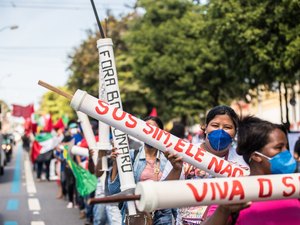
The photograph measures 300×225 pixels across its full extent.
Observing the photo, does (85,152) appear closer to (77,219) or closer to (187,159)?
(77,219)

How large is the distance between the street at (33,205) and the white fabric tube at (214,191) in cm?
896

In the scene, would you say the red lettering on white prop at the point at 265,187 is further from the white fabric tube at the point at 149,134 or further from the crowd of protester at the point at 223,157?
the white fabric tube at the point at 149,134

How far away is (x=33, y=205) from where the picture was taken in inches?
579

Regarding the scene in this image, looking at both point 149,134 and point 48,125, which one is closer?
point 149,134

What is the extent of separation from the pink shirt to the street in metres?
8.79

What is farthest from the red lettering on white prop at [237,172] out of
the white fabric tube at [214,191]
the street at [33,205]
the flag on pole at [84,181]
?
the street at [33,205]

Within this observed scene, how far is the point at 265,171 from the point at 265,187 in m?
0.24

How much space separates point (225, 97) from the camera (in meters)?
37.2

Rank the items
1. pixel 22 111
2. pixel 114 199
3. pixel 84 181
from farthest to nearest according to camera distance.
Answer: pixel 22 111 < pixel 84 181 < pixel 114 199

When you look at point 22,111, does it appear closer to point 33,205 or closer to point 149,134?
point 33,205

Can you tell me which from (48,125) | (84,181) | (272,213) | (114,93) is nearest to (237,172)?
(272,213)

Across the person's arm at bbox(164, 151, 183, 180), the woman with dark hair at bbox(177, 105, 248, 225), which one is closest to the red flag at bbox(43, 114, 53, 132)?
the woman with dark hair at bbox(177, 105, 248, 225)

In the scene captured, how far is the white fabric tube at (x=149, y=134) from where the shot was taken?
3367 millimetres

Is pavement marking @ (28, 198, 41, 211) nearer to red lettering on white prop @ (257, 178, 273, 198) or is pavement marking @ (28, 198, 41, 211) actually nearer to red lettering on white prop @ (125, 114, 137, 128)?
red lettering on white prop @ (125, 114, 137, 128)
